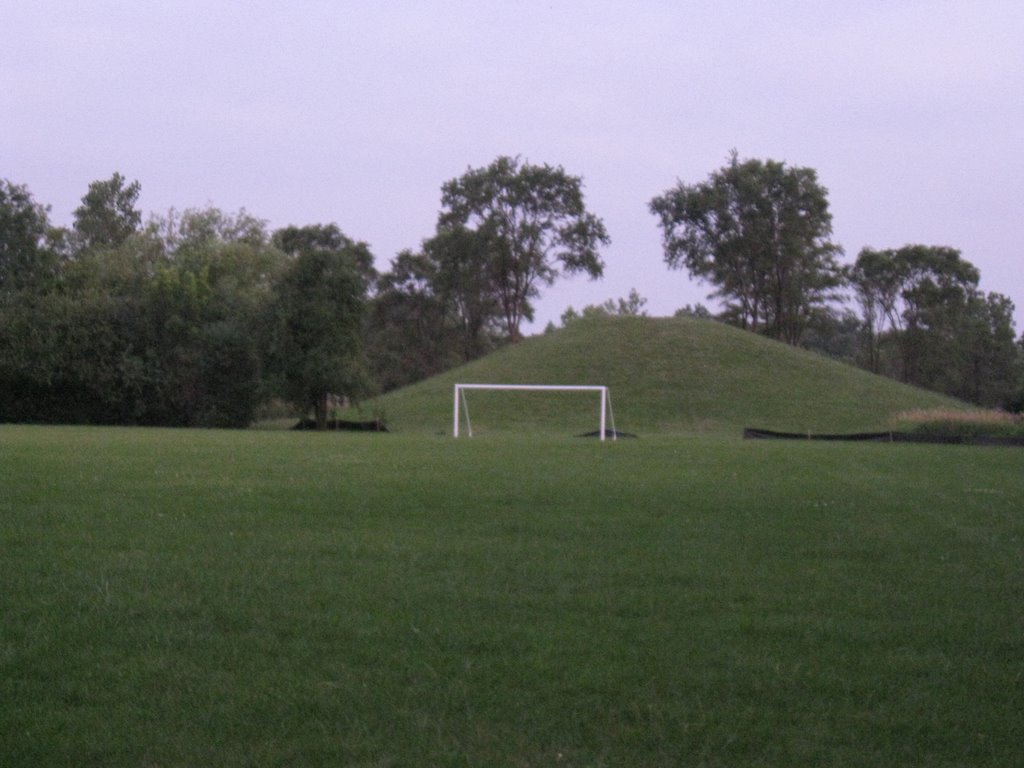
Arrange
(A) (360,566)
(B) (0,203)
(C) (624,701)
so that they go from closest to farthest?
(C) (624,701), (A) (360,566), (B) (0,203)

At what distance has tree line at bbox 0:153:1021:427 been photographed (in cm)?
4978

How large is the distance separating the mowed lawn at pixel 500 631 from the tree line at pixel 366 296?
121 ft

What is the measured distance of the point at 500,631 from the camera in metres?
6.86

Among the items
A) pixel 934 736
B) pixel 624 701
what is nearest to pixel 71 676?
pixel 624 701

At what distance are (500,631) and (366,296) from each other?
151 ft

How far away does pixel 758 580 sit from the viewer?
→ 8727 millimetres

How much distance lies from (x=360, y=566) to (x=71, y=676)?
10.8ft

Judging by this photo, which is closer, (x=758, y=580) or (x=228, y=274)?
(x=758, y=580)

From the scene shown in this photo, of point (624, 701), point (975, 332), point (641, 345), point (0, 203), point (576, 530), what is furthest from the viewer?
point (975, 332)

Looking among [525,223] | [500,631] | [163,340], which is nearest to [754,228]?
[525,223]

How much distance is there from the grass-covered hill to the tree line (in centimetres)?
552

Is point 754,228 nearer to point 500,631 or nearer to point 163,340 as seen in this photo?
point 163,340

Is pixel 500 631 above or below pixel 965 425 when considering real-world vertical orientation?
below

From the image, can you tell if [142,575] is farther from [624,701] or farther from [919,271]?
[919,271]
